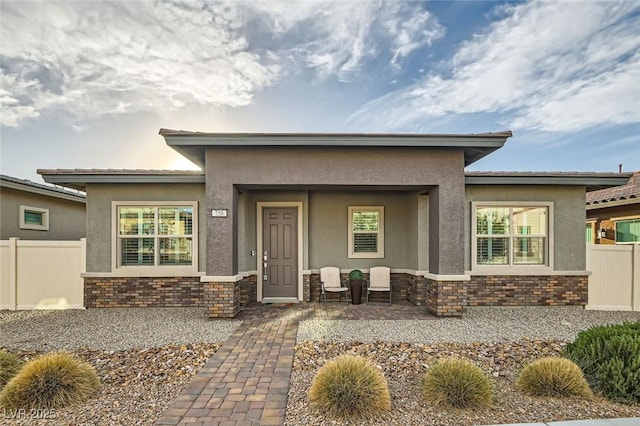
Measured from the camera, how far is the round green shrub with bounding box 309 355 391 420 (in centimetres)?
323

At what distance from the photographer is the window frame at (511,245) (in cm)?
822

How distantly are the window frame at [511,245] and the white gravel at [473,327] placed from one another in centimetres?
101

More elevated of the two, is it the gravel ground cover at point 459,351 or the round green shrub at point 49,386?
the round green shrub at point 49,386

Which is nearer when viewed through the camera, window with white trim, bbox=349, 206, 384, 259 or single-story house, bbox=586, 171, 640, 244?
window with white trim, bbox=349, 206, 384, 259

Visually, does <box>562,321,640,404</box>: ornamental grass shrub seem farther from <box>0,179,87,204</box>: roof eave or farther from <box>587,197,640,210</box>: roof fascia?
<box>0,179,87,204</box>: roof eave

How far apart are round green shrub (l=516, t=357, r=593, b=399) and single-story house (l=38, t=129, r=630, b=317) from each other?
10.5ft

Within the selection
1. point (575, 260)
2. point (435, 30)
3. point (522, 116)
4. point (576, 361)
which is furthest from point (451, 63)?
point (576, 361)

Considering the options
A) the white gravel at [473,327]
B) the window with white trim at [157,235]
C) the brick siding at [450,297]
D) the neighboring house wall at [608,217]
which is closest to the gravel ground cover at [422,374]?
the white gravel at [473,327]

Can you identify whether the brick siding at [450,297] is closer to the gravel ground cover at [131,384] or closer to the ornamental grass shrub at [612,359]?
the ornamental grass shrub at [612,359]

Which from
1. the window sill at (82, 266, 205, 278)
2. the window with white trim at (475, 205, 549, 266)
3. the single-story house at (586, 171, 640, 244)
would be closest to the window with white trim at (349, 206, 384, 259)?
the window with white trim at (475, 205, 549, 266)

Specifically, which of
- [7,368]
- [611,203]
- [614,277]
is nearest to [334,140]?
[7,368]

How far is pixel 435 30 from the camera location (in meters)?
9.24

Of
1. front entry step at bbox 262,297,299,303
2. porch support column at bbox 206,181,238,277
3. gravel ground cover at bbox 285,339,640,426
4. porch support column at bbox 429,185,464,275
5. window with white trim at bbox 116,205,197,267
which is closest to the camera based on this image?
gravel ground cover at bbox 285,339,640,426

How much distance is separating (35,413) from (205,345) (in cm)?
223
